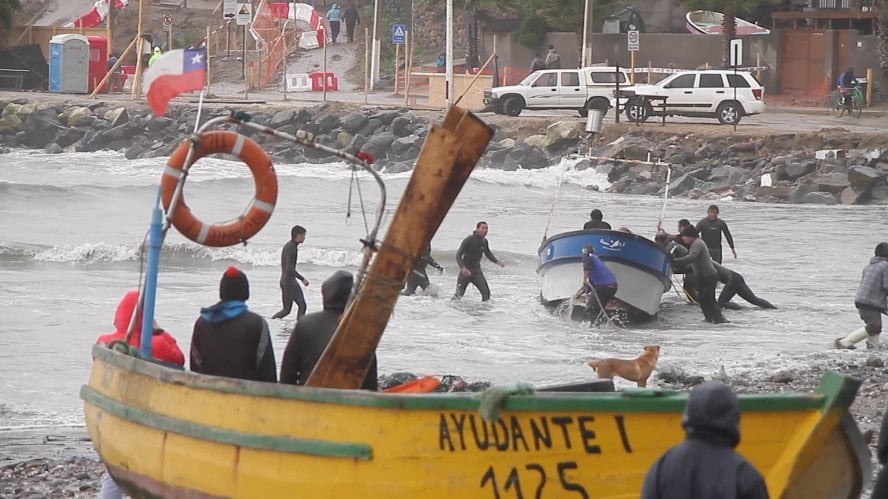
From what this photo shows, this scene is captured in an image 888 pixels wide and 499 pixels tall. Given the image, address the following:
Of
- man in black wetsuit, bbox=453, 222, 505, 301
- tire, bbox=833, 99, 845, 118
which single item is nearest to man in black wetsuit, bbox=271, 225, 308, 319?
man in black wetsuit, bbox=453, 222, 505, 301

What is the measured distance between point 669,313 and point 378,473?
14627 millimetres

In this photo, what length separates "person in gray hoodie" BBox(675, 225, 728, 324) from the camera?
65.1 ft

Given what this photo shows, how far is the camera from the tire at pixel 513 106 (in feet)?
147

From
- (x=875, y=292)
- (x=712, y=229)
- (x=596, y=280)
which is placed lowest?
(x=596, y=280)

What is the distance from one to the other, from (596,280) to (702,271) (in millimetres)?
1475

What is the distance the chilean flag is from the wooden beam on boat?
1.89 metres

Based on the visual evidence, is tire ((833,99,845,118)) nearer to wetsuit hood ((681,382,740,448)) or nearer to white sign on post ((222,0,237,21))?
white sign on post ((222,0,237,21))

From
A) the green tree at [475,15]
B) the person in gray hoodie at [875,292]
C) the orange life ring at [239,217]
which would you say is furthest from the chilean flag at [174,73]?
the green tree at [475,15]

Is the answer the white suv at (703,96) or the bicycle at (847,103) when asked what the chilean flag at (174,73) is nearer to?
the white suv at (703,96)

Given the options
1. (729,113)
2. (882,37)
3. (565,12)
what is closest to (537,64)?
(565,12)

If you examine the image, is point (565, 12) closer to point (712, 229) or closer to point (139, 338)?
point (712, 229)

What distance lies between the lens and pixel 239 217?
8.96 metres

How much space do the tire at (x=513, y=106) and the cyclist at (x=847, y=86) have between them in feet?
32.2

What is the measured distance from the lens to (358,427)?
7.53 m
